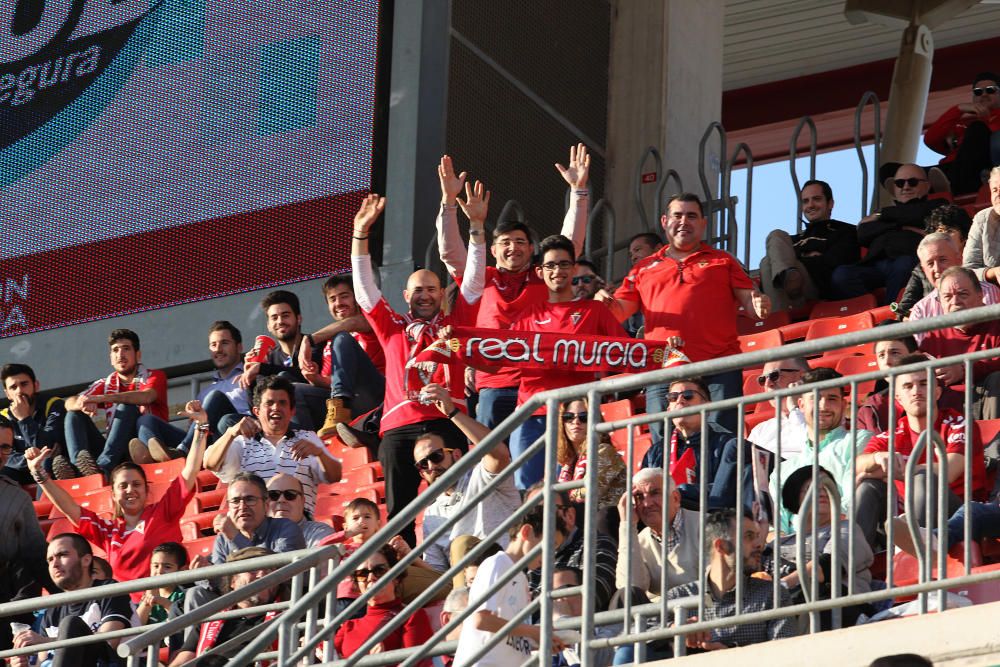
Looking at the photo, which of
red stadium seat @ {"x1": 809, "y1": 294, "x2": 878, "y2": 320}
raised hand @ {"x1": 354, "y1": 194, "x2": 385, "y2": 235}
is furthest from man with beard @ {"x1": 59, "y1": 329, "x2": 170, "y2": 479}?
red stadium seat @ {"x1": 809, "y1": 294, "x2": 878, "y2": 320}

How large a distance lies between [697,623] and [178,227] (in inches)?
344

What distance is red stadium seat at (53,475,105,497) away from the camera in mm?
13000

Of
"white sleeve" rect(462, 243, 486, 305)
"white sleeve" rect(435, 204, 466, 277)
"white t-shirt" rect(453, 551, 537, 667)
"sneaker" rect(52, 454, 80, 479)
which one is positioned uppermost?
"white sleeve" rect(435, 204, 466, 277)

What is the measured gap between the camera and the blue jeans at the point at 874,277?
12.2 meters

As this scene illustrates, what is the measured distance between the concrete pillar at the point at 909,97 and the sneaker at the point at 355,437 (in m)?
6.59

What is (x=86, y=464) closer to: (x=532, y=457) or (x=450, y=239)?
(x=450, y=239)

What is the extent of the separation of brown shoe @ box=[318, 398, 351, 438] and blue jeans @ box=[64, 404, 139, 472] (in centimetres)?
162

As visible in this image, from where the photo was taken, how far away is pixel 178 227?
14938 mm

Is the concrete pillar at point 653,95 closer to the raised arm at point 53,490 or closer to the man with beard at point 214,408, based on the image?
the man with beard at point 214,408

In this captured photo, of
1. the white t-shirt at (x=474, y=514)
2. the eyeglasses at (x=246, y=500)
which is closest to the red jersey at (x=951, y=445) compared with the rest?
the white t-shirt at (x=474, y=514)

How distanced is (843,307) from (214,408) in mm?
3603

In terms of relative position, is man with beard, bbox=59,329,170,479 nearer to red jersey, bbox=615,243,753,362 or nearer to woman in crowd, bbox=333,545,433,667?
red jersey, bbox=615,243,753,362

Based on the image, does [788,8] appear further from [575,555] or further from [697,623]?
[697,623]

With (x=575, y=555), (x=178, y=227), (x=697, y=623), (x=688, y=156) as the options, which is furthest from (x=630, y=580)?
(x=688, y=156)
